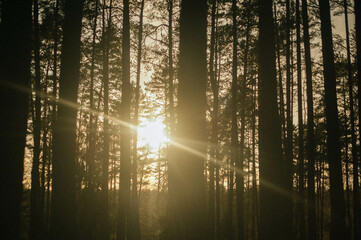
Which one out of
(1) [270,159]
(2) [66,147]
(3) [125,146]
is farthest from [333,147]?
(2) [66,147]

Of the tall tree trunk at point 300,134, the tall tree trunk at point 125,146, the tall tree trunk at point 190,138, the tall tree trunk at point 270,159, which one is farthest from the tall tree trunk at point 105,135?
the tall tree trunk at point 300,134

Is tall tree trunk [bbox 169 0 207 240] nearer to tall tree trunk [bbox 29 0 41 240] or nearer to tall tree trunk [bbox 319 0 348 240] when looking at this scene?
tall tree trunk [bbox 319 0 348 240]

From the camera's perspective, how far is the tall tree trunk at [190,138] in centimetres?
322

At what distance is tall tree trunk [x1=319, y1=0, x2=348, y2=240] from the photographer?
321 inches

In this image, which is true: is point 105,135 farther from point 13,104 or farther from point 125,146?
point 13,104

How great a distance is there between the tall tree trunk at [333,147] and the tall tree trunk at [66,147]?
335 inches

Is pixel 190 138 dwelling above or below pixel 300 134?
below

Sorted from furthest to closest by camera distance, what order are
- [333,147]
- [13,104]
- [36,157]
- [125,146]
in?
[36,157], [125,146], [333,147], [13,104]

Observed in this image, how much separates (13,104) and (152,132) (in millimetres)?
17564

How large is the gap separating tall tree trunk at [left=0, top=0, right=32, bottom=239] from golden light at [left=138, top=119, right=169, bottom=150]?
13528mm

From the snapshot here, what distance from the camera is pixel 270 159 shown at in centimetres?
558

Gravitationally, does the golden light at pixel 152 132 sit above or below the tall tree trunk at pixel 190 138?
above

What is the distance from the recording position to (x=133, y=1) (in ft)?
41.2

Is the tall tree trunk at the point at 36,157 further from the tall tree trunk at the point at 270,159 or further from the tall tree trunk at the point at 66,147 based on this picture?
the tall tree trunk at the point at 270,159
